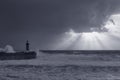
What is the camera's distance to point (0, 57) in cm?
6228

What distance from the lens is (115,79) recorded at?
22172mm

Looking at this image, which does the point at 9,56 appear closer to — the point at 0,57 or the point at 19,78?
the point at 0,57

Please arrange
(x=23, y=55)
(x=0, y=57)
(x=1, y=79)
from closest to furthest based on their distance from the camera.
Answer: (x=1, y=79)
(x=0, y=57)
(x=23, y=55)

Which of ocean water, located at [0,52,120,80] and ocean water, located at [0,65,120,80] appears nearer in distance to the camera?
ocean water, located at [0,65,120,80]

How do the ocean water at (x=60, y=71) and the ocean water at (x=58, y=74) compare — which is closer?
the ocean water at (x=58, y=74)

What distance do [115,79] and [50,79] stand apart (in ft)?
17.7

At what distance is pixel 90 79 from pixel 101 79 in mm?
959

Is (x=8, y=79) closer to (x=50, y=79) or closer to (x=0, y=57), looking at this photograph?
(x=50, y=79)

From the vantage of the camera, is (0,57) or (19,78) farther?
(0,57)

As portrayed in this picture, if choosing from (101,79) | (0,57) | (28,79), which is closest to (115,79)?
(101,79)

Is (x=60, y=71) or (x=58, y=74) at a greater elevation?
(x=60, y=71)

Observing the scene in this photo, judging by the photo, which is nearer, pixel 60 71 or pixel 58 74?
pixel 58 74

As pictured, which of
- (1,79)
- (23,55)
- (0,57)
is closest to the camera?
(1,79)

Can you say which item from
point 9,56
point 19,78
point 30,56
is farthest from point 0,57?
point 19,78
